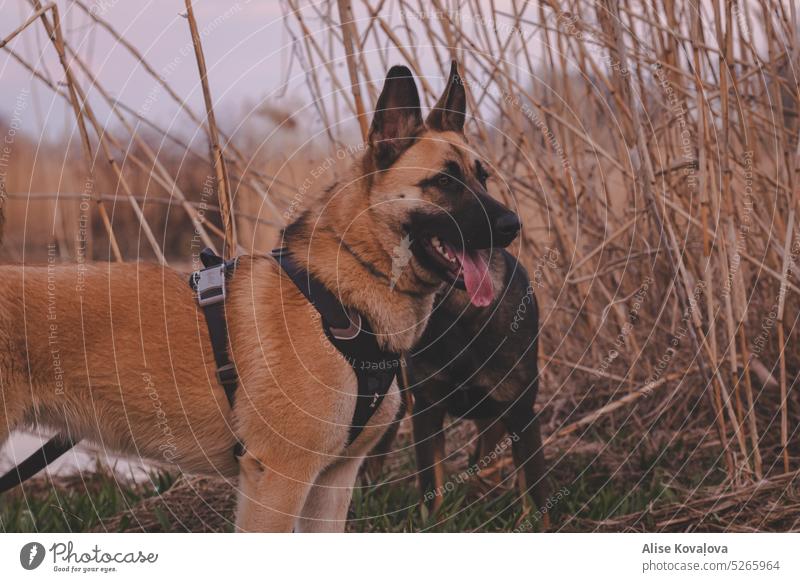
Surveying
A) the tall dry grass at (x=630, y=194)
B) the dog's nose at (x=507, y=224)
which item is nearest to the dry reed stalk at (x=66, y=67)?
the tall dry grass at (x=630, y=194)

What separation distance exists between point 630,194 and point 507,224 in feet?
4.95

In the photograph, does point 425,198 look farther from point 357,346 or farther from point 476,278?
point 357,346

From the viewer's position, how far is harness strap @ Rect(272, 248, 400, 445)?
277 centimetres

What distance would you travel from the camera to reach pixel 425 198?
285 cm

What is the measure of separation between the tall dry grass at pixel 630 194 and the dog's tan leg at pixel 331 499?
0.93 meters

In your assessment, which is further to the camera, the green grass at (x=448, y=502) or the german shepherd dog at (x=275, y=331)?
the green grass at (x=448, y=502)

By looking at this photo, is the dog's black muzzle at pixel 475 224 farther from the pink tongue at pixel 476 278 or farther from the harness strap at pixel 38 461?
the harness strap at pixel 38 461

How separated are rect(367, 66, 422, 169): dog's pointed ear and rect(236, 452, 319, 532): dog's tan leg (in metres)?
1.01

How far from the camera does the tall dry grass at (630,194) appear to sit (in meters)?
3.42

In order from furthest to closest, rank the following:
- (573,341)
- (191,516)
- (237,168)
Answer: (573,341) < (237,168) < (191,516)

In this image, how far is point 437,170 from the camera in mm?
2863
